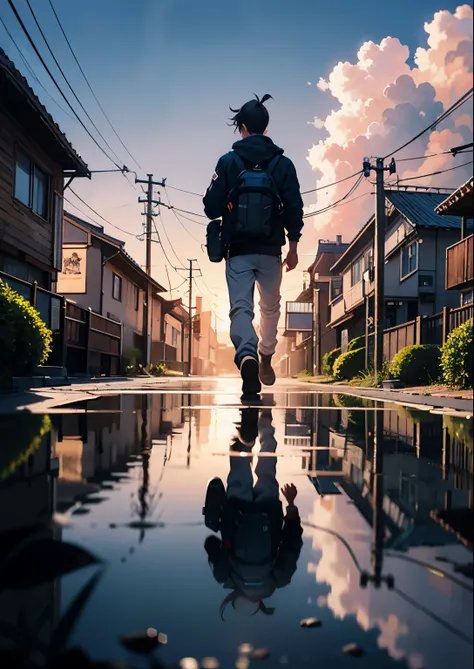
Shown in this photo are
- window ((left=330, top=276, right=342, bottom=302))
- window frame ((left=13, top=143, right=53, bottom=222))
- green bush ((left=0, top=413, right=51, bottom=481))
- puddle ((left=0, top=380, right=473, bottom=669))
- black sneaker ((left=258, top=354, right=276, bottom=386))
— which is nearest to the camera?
puddle ((left=0, top=380, right=473, bottom=669))

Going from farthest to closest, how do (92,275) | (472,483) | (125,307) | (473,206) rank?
(125,307), (92,275), (473,206), (472,483)

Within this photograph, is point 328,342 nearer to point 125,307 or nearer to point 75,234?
point 125,307

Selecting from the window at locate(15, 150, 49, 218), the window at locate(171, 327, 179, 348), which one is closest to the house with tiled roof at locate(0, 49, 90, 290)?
the window at locate(15, 150, 49, 218)

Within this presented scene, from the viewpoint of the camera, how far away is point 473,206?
17.7 metres

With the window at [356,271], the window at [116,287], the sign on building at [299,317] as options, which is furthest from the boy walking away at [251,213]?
the sign on building at [299,317]

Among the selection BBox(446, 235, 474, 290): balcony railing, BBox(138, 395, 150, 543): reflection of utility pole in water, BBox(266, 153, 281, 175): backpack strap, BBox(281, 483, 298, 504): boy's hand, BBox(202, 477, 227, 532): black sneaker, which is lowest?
BBox(202, 477, 227, 532): black sneaker

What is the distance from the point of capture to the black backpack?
18.5ft

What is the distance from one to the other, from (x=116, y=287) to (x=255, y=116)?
25.4 metres

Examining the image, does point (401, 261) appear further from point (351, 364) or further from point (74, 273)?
point (74, 273)

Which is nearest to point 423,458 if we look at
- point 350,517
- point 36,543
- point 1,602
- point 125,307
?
point 350,517

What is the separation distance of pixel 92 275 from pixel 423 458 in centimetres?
2568

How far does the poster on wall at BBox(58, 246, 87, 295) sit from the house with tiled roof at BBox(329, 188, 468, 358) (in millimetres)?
12465

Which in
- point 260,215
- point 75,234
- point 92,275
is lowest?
point 260,215

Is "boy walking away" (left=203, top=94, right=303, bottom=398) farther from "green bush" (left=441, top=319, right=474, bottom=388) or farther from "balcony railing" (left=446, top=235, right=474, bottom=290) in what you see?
"balcony railing" (left=446, top=235, right=474, bottom=290)
